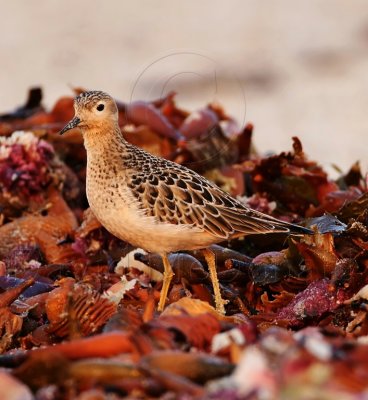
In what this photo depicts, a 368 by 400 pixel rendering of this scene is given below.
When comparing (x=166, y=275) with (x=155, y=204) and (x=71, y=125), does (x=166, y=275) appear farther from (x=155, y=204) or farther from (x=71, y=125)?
(x=71, y=125)

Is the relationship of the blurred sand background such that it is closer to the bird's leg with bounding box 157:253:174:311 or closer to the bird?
the bird

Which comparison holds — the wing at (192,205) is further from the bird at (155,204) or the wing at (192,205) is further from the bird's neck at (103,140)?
the bird's neck at (103,140)

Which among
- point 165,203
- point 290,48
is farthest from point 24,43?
point 165,203

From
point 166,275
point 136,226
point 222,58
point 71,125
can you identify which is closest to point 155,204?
point 136,226

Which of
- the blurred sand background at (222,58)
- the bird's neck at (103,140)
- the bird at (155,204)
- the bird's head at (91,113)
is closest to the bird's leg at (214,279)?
the bird at (155,204)

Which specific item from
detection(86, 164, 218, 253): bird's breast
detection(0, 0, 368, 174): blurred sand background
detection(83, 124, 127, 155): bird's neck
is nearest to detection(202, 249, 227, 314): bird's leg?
detection(86, 164, 218, 253): bird's breast

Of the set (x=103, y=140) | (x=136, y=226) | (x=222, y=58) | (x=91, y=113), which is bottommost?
(x=222, y=58)
